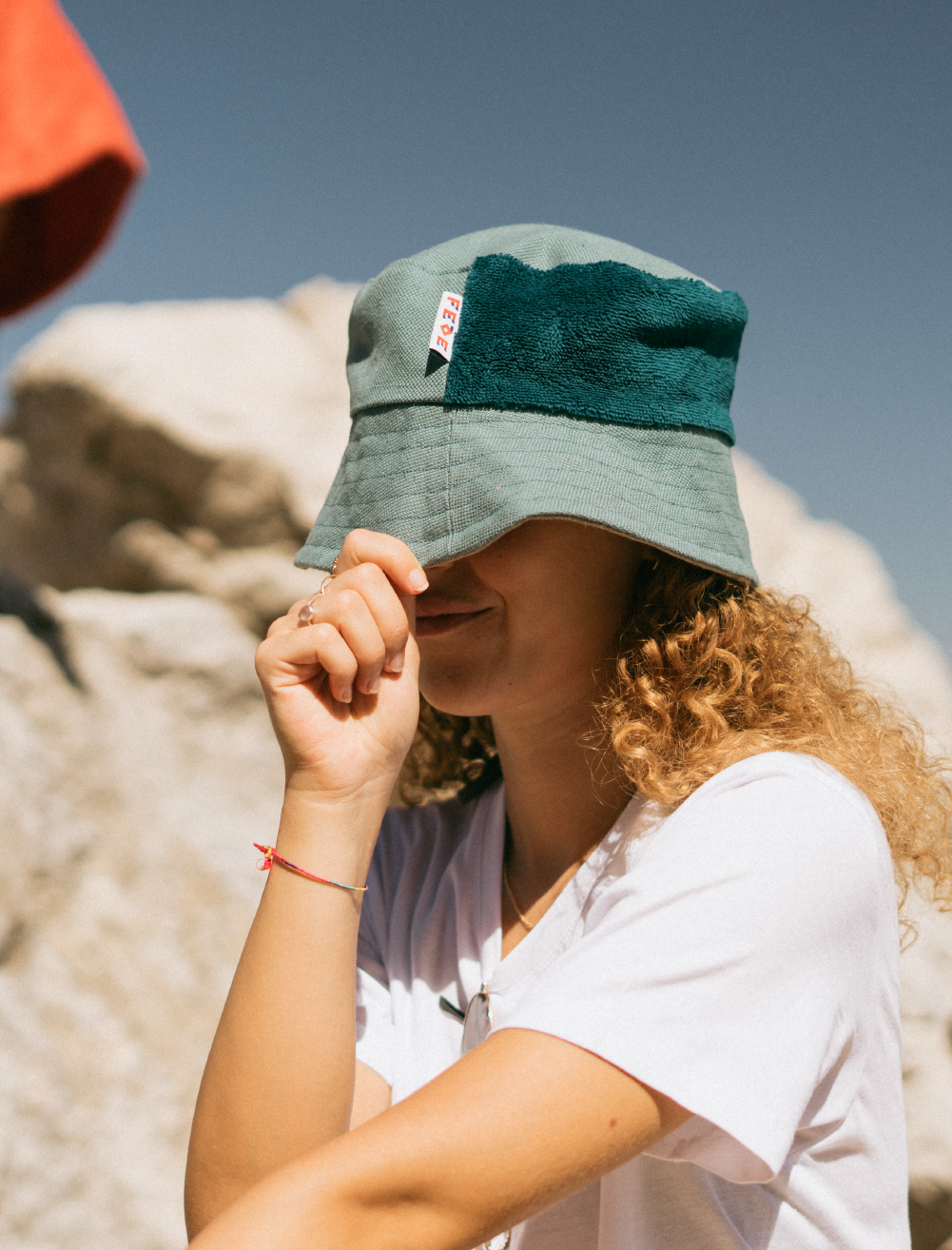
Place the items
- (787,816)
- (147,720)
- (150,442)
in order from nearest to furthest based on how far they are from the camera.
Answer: (787,816) → (147,720) → (150,442)

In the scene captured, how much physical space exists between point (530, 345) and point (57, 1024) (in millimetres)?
2343

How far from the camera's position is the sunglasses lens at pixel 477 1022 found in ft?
4.68

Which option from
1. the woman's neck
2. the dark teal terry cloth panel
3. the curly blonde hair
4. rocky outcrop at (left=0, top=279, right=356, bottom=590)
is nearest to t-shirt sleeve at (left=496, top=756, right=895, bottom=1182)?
the curly blonde hair

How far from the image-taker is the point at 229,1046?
1242mm

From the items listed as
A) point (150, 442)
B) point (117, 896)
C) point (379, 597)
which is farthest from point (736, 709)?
point (150, 442)

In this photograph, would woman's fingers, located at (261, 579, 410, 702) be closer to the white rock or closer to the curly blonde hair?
the curly blonde hair

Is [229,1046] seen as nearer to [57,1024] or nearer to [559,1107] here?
[559,1107]

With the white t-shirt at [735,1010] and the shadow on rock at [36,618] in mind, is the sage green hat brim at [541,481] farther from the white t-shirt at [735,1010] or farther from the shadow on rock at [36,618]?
the shadow on rock at [36,618]

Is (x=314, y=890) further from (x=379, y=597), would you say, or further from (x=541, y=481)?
(x=541, y=481)

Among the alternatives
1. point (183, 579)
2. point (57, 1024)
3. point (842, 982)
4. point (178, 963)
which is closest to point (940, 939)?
point (842, 982)

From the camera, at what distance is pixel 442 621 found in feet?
4.81

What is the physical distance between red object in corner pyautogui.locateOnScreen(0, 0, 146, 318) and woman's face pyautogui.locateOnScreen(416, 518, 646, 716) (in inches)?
32.3

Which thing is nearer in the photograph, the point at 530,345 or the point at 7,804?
the point at 530,345

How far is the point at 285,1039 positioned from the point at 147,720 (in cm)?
238
